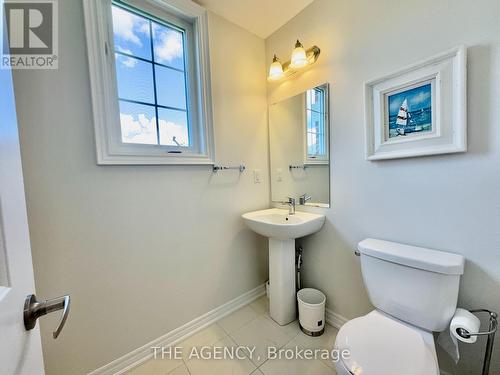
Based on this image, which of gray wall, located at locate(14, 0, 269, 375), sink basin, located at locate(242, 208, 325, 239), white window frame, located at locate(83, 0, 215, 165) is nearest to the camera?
gray wall, located at locate(14, 0, 269, 375)

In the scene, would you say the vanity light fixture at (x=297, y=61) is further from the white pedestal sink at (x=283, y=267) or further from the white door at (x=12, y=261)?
the white door at (x=12, y=261)

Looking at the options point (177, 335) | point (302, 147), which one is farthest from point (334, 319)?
point (302, 147)

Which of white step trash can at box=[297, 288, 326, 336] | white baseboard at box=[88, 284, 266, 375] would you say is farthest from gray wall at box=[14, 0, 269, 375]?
white step trash can at box=[297, 288, 326, 336]

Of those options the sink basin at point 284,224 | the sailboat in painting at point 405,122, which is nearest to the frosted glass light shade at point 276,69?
the sailboat in painting at point 405,122

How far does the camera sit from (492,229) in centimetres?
90

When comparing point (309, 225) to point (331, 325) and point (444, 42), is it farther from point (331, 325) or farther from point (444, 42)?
point (444, 42)

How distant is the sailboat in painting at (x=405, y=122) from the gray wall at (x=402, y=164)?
16cm

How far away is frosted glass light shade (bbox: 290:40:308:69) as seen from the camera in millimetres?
1417

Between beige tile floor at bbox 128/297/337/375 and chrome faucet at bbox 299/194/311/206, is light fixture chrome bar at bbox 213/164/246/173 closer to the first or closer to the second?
chrome faucet at bbox 299/194/311/206

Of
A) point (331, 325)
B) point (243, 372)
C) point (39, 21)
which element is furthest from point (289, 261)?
point (39, 21)

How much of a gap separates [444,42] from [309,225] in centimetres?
116

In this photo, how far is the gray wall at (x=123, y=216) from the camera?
100 centimetres

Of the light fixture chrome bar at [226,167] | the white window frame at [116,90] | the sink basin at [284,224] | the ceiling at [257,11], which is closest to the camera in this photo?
the white window frame at [116,90]

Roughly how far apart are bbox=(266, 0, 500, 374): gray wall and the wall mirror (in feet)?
0.24
